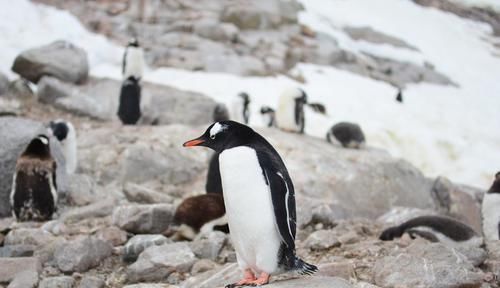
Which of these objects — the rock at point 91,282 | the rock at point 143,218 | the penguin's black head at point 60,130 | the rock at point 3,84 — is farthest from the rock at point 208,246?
the rock at point 3,84

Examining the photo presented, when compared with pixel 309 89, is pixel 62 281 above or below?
above

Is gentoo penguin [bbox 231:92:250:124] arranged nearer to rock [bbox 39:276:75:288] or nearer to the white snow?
the white snow

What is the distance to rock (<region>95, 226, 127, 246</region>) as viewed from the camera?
15.3ft

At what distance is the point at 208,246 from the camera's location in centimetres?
430

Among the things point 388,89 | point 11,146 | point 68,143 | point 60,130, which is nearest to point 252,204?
point 11,146

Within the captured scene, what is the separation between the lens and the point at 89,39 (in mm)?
15719

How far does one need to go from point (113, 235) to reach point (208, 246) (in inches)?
34.4

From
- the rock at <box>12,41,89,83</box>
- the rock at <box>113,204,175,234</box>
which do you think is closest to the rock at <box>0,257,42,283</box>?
the rock at <box>113,204,175,234</box>

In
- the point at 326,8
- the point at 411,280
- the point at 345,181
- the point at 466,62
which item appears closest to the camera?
the point at 411,280

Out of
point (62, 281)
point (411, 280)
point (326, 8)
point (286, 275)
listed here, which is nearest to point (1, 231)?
point (62, 281)

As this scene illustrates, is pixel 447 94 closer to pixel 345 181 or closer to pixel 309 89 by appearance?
pixel 309 89

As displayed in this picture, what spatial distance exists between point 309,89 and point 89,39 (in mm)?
5795

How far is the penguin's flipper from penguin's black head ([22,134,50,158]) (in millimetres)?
3172

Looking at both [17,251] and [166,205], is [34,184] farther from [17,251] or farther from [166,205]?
[166,205]
